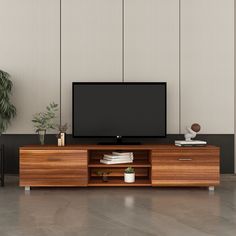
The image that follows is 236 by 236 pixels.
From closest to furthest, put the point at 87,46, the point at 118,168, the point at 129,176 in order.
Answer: the point at 129,176 → the point at 118,168 → the point at 87,46

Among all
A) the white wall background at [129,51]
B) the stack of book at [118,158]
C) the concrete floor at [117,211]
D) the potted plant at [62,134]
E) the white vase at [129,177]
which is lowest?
the concrete floor at [117,211]

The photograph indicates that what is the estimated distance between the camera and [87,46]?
235 inches

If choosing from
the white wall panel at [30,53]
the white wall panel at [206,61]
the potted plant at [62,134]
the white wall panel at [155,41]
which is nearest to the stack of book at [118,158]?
the potted plant at [62,134]

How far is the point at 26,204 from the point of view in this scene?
449 centimetres

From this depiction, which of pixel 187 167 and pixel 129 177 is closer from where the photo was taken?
pixel 187 167

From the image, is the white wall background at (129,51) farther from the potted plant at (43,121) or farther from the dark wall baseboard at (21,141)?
the potted plant at (43,121)

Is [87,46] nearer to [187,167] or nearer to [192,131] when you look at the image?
[192,131]

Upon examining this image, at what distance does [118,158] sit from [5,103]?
169cm

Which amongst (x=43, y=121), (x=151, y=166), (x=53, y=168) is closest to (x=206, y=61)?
(x=151, y=166)

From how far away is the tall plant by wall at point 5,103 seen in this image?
18.6 ft

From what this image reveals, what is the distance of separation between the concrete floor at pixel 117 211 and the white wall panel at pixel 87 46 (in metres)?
1.44

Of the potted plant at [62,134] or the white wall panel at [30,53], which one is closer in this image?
the potted plant at [62,134]

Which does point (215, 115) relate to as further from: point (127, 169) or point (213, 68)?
point (127, 169)

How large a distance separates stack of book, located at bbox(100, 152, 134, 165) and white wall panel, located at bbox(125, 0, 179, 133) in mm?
769
